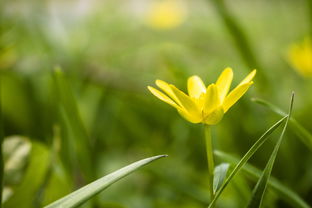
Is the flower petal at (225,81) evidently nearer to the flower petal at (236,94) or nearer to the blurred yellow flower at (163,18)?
the flower petal at (236,94)

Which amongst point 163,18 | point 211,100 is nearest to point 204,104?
point 211,100

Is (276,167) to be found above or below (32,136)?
above

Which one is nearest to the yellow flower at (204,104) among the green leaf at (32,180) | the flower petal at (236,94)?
the flower petal at (236,94)

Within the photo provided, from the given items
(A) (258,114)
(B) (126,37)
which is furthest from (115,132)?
(B) (126,37)

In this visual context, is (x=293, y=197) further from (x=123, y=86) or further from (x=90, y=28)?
(x=90, y=28)

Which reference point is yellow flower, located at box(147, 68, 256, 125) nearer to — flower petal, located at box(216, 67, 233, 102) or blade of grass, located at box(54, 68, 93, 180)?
flower petal, located at box(216, 67, 233, 102)

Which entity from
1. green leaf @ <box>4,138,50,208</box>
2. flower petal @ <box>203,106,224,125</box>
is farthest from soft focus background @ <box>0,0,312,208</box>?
flower petal @ <box>203,106,224,125</box>

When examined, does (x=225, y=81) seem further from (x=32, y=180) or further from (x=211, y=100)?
(x=32, y=180)
